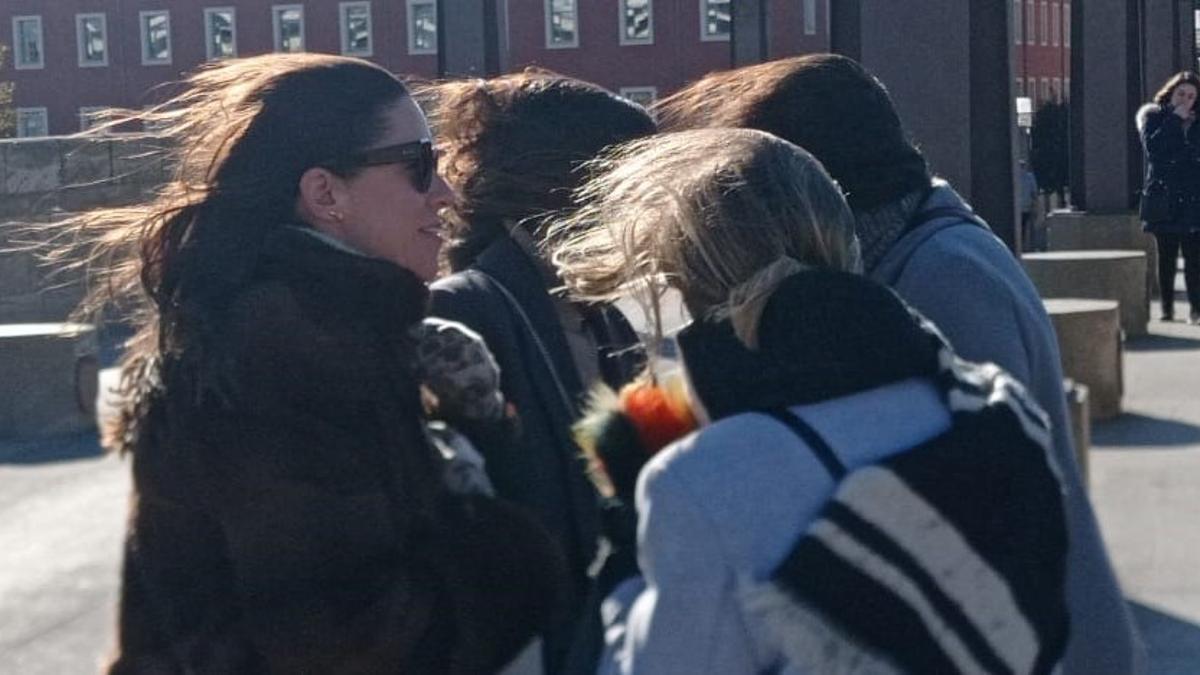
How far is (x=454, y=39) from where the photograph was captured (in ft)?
39.2

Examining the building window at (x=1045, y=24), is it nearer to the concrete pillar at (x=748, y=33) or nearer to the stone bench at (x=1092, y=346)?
the concrete pillar at (x=748, y=33)

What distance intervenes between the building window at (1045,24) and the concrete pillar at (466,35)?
7271 centimetres

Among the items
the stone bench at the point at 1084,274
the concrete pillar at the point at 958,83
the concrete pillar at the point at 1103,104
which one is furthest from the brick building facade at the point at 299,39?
the concrete pillar at the point at 958,83

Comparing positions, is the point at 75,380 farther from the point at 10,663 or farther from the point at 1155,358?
the point at 1155,358

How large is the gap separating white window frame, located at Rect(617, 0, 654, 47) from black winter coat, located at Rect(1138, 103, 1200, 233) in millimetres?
56932

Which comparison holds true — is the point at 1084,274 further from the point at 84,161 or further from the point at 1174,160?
the point at 84,161

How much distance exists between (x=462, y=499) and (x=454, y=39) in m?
9.54

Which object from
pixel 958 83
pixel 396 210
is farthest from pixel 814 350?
Result: pixel 958 83

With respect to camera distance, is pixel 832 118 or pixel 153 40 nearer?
pixel 832 118

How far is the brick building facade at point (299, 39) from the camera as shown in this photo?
7106 centimetres

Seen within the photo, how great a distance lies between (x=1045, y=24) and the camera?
3270 inches

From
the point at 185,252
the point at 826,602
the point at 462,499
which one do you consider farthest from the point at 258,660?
the point at 826,602

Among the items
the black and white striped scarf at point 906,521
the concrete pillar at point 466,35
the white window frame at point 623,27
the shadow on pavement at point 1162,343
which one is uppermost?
the white window frame at point 623,27

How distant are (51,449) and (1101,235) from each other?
1038cm
